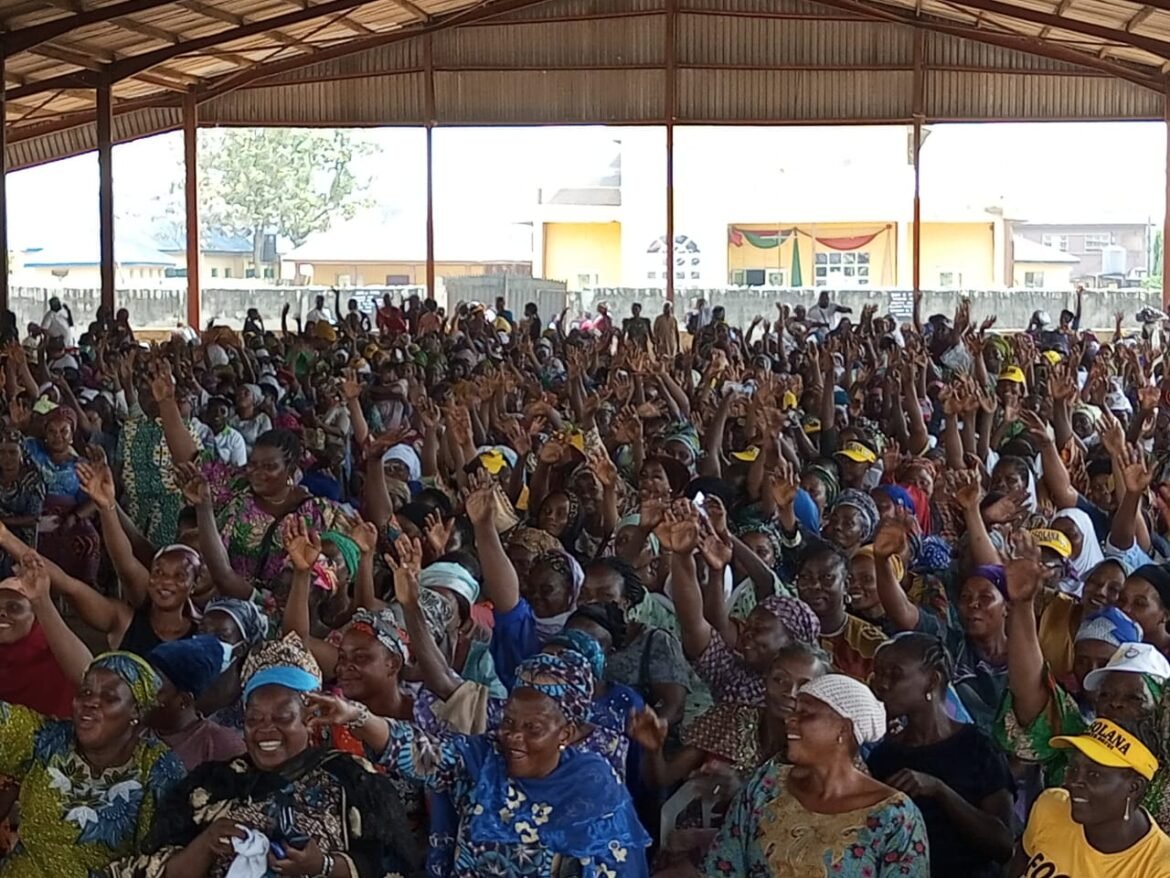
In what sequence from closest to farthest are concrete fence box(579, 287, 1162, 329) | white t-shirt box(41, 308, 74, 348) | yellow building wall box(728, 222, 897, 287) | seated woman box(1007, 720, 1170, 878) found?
seated woman box(1007, 720, 1170, 878)
white t-shirt box(41, 308, 74, 348)
concrete fence box(579, 287, 1162, 329)
yellow building wall box(728, 222, 897, 287)

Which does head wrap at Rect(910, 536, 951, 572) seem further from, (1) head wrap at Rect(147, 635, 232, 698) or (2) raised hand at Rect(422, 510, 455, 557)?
(1) head wrap at Rect(147, 635, 232, 698)

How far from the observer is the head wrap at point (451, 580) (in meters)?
4.59

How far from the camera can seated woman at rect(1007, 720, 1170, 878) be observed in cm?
284

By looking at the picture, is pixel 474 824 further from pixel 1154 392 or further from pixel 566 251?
pixel 566 251

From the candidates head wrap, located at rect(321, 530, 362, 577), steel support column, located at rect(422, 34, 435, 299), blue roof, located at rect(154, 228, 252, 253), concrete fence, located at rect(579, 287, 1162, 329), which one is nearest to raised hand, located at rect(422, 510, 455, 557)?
head wrap, located at rect(321, 530, 362, 577)

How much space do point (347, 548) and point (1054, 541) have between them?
2151 mm

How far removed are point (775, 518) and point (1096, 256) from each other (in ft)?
126

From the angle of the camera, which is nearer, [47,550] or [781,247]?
[47,550]

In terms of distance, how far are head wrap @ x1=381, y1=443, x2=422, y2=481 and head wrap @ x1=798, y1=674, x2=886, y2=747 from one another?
3.72m

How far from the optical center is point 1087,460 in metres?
6.71

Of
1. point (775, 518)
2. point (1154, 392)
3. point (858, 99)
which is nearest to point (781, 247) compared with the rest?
point (858, 99)

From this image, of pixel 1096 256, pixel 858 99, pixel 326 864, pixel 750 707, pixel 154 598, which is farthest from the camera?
pixel 1096 256

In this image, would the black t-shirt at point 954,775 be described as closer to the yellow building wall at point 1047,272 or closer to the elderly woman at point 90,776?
the elderly woman at point 90,776

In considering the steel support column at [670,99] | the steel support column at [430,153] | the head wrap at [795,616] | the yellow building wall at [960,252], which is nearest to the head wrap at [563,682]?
the head wrap at [795,616]
